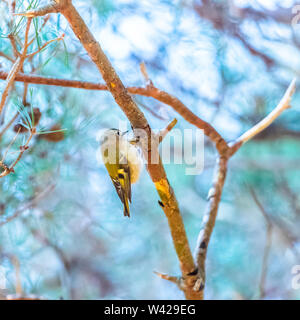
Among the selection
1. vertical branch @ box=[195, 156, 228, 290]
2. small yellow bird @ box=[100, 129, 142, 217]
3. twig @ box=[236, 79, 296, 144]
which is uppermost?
twig @ box=[236, 79, 296, 144]

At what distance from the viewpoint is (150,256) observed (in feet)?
4.51

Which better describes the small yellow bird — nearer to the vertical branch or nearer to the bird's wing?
the bird's wing

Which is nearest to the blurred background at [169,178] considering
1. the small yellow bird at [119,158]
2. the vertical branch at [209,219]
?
the small yellow bird at [119,158]

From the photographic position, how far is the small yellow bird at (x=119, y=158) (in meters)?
0.81

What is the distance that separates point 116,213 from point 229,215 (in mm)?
422

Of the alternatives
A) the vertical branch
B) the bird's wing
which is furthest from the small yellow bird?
the vertical branch

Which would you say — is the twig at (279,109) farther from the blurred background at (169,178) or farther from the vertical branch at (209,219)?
the blurred background at (169,178)

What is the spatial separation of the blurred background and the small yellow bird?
0.19ft

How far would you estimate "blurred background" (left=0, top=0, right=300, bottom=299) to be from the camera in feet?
2.70

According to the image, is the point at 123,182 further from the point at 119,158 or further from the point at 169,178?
the point at 169,178

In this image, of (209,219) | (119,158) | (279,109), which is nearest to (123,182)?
(119,158)

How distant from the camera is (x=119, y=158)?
826 mm

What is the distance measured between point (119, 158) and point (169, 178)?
1.31ft
